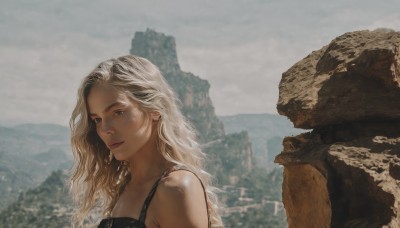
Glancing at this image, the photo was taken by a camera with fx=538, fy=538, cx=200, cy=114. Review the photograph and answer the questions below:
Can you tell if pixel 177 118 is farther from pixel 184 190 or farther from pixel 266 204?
pixel 266 204

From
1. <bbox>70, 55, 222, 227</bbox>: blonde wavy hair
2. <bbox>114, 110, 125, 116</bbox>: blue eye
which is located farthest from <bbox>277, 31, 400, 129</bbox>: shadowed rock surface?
<bbox>114, 110, 125, 116</bbox>: blue eye

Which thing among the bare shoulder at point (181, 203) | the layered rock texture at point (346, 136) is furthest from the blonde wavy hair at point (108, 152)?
the layered rock texture at point (346, 136)

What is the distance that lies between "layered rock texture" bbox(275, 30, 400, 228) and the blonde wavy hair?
0.46 meters

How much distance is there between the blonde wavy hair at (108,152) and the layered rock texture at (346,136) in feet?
1.52

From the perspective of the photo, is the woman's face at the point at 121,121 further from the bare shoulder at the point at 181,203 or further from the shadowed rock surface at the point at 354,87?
the shadowed rock surface at the point at 354,87

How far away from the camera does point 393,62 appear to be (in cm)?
247

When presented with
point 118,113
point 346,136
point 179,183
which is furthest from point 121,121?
point 346,136

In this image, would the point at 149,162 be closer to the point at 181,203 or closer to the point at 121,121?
the point at 121,121

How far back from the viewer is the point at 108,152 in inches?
116

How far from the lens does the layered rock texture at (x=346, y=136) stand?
7.39 feet

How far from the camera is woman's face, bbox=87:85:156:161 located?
2453 mm

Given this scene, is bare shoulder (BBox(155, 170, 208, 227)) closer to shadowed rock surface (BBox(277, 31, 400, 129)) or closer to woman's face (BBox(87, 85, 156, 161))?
woman's face (BBox(87, 85, 156, 161))

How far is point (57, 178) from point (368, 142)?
139 meters

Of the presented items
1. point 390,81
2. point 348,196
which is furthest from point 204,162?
point 390,81
